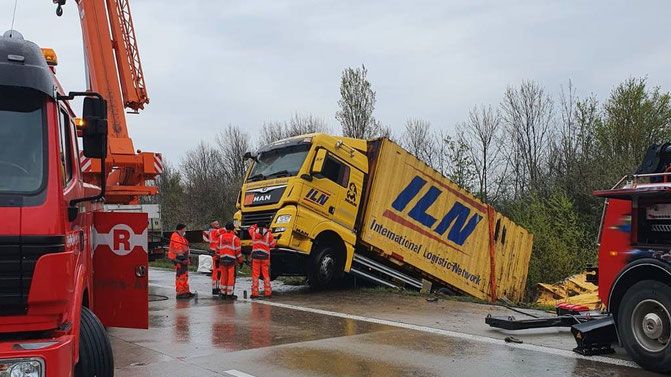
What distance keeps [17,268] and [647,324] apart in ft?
18.1

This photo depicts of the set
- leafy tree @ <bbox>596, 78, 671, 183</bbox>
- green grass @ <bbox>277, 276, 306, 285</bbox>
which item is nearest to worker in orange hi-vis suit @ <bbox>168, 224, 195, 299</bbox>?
green grass @ <bbox>277, 276, 306, 285</bbox>

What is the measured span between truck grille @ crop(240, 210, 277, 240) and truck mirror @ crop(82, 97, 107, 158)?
8190 millimetres

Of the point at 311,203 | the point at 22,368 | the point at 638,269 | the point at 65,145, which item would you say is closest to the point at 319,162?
the point at 311,203

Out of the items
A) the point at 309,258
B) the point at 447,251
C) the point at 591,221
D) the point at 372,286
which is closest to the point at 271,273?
the point at 309,258

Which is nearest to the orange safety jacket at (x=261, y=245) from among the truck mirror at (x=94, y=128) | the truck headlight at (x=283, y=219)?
the truck headlight at (x=283, y=219)

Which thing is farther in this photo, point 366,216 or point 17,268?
point 366,216

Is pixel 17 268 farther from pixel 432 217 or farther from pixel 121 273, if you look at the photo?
pixel 432 217

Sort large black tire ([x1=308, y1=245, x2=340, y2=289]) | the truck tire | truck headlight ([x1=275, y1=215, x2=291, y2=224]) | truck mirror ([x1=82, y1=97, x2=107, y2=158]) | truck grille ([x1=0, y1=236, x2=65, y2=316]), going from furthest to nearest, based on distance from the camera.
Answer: large black tire ([x1=308, y1=245, x2=340, y2=289]) < truck headlight ([x1=275, y1=215, x2=291, y2=224]) < the truck tire < truck mirror ([x1=82, y1=97, x2=107, y2=158]) < truck grille ([x1=0, y1=236, x2=65, y2=316])

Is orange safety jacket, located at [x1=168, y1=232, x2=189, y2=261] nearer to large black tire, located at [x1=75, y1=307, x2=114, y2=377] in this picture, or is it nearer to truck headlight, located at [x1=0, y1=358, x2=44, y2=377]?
large black tire, located at [x1=75, y1=307, x2=114, y2=377]

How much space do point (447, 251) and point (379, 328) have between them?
5.94 meters

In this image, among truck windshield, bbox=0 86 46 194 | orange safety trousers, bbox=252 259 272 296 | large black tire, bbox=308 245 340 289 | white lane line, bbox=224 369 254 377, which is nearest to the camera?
truck windshield, bbox=0 86 46 194

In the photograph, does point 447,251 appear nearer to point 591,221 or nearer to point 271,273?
point 271,273

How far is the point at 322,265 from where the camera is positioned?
12.5 metres

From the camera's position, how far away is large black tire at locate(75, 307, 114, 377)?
425cm
